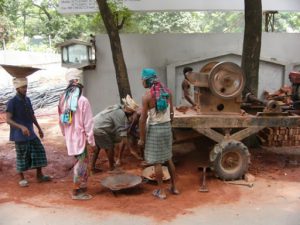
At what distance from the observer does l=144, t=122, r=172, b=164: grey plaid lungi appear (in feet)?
18.8

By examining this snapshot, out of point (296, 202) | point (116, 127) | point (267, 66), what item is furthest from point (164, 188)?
point (267, 66)

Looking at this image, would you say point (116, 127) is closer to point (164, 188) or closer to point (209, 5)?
point (164, 188)

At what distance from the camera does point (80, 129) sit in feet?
18.6

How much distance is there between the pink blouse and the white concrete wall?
4.66 m

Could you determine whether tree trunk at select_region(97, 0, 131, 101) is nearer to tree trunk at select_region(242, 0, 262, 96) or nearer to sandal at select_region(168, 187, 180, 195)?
tree trunk at select_region(242, 0, 262, 96)

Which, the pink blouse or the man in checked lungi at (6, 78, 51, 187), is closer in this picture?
the pink blouse

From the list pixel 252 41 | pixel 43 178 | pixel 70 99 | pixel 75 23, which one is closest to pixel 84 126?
pixel 70 99

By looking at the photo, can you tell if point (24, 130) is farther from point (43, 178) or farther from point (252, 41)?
point (252, 41)

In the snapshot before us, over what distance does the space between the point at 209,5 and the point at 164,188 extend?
6634 millimetres

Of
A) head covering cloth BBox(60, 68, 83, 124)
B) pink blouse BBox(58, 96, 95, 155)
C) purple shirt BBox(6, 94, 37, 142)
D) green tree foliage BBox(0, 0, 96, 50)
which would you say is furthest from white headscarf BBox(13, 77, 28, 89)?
green tree foliage BBox(0, 0, 96, 50)

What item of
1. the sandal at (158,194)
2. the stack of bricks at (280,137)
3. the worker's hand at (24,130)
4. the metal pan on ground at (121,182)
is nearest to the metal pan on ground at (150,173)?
the metal pan on ground at (121,182)

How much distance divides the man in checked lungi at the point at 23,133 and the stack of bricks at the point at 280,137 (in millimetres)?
4684

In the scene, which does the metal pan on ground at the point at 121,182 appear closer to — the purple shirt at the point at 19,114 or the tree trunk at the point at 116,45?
the purple shirt at the point at 19,114

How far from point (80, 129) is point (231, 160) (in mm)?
2542
